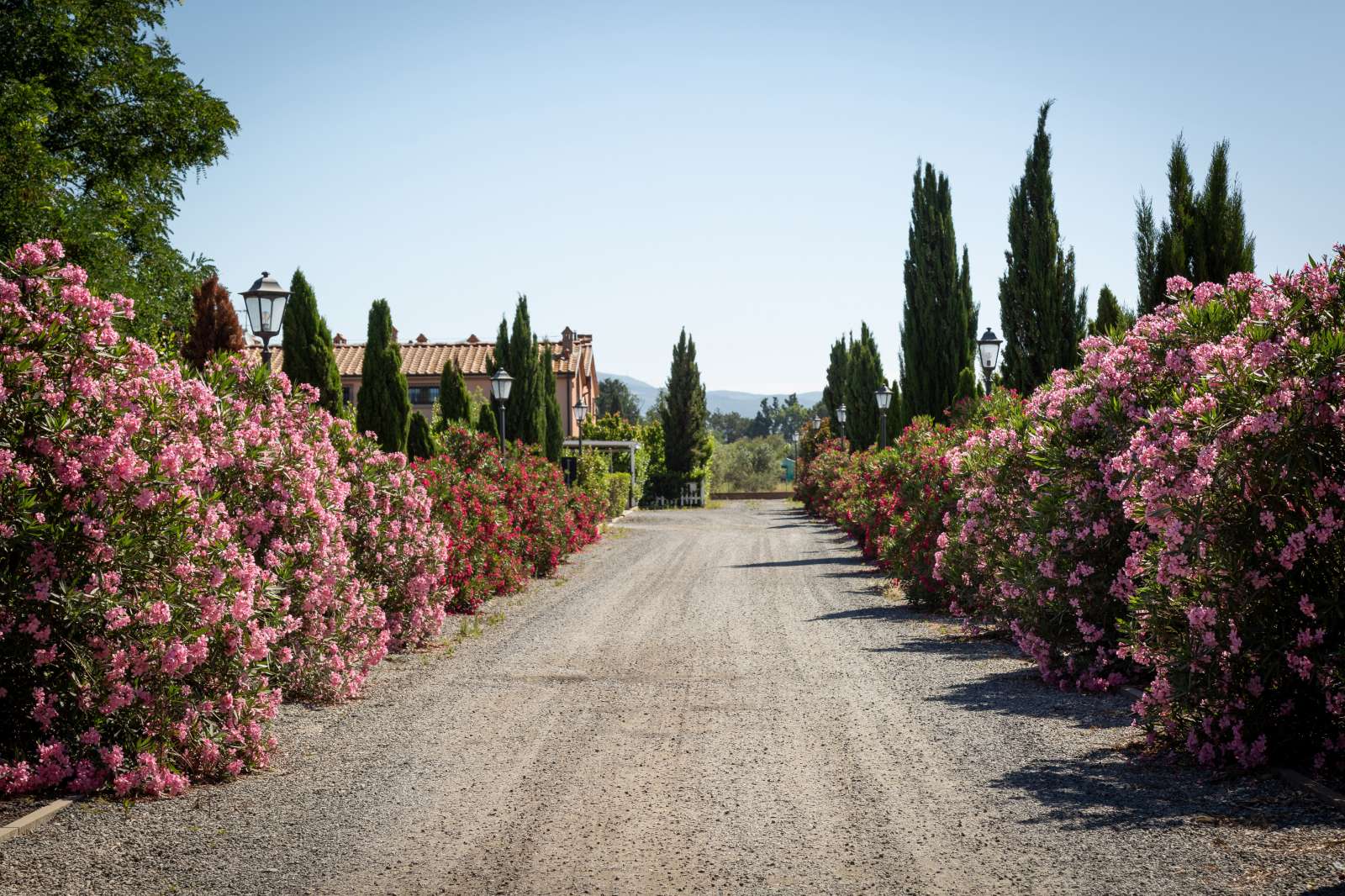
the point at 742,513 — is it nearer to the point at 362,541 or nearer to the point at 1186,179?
the point at 1186,179

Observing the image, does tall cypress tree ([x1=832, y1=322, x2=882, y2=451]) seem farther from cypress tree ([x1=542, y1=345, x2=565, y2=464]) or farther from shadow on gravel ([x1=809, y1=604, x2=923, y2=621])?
shadow on gravel ([x1=809, y1=604, x2=923, y2=621])

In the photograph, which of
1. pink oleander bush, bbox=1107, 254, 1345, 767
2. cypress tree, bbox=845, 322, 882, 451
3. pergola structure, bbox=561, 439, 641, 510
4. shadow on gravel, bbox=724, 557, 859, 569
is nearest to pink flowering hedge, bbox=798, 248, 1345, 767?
pink oleander bush, bbox=1107, 254, 1345, 767

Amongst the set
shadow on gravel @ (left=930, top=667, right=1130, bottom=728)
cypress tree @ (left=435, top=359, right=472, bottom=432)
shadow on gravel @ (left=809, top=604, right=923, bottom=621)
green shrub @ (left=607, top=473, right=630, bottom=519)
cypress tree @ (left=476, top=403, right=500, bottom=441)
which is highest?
cypress tree @ (left=435, top=359, right=472, bottom=432)

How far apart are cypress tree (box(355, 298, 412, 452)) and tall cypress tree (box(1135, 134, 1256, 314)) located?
15968 millimetres

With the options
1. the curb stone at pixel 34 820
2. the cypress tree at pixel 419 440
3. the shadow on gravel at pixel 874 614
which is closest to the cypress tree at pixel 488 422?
the cypress tree at pixel 419 440

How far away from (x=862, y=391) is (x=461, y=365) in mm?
23431

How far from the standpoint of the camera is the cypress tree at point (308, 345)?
23.6 metres

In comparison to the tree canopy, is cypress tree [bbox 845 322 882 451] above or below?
below

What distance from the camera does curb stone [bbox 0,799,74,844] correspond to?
507cm

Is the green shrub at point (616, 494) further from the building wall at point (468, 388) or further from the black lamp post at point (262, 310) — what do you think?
the black lamp post at point (262, 310)

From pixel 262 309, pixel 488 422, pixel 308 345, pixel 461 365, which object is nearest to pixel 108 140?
pixel 308 345

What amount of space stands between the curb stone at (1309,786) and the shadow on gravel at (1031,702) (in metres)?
1.51

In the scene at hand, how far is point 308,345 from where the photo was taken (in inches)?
935

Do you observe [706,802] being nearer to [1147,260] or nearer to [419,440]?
[1147,260]
